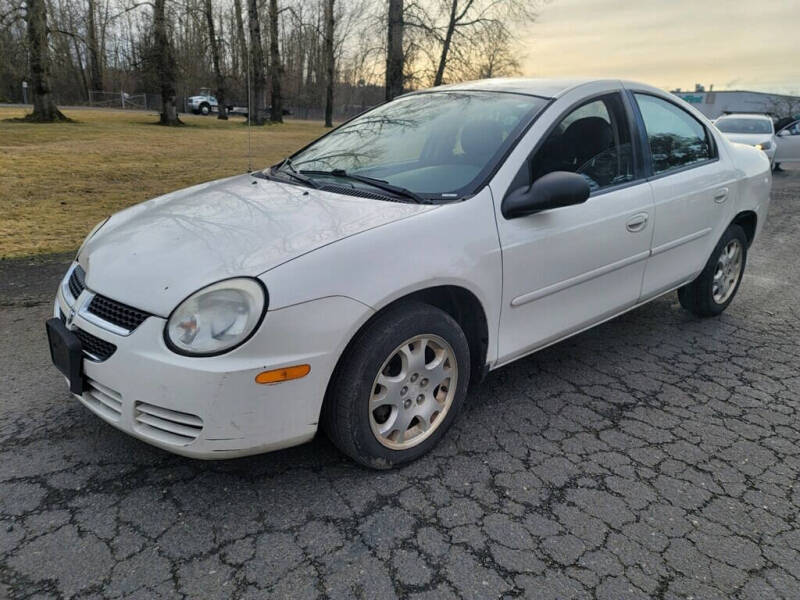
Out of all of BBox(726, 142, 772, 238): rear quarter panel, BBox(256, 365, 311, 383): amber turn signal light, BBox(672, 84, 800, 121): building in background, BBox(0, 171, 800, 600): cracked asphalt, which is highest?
BBox(672, 84, 800, 121): building in background

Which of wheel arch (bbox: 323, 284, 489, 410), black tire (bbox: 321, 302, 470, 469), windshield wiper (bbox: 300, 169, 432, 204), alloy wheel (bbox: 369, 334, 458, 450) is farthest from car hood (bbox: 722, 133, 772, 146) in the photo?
black tire (bbox: 321, 302, 470, 469)

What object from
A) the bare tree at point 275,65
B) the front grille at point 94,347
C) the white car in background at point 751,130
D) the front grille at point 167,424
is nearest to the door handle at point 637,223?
the front grille at point 167,424

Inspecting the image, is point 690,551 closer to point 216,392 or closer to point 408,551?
point 408,551

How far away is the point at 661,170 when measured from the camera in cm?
371

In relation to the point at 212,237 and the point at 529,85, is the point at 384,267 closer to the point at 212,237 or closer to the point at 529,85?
the point at 212,237

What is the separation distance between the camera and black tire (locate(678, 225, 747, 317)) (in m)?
4.37

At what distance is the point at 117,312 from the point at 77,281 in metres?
0.57

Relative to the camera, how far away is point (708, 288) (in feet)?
14.6

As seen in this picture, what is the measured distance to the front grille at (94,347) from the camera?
7.42ft

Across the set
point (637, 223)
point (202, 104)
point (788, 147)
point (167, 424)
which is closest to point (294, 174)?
point (167, 424)

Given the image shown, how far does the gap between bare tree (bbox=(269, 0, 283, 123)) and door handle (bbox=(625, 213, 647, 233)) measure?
3124 cm

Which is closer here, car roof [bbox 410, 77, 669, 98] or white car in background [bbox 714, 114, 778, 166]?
car roof [bbox 410, 77, 669, 98]

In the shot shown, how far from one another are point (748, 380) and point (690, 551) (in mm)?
1840

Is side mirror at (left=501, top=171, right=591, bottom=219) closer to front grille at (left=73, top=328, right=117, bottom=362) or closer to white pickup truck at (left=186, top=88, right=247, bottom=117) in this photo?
front grille at (left=73, top=328, right=117, bottom=362)
